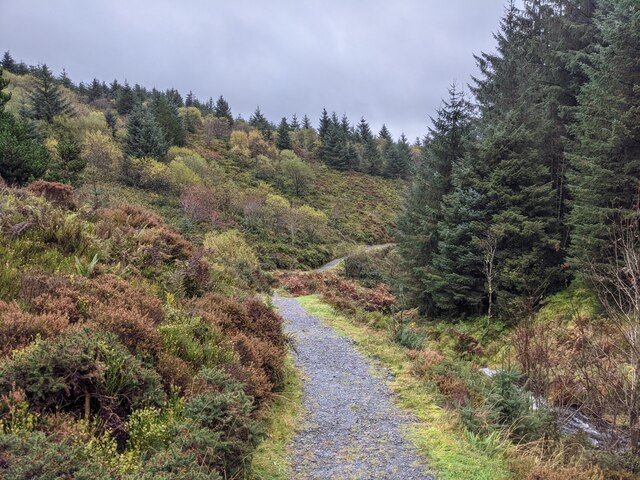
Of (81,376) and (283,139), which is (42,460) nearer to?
(81,376)

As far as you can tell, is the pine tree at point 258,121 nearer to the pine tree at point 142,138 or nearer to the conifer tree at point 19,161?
the pine tree at point 142,138

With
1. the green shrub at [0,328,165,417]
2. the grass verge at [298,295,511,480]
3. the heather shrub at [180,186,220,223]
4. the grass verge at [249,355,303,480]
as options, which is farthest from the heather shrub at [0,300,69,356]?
the heather shrub at [180,186,220,223]

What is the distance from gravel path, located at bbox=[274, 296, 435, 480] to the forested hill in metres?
12.1

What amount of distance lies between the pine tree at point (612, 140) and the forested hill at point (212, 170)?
1034cm

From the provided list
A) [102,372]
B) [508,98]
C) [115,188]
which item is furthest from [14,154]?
[115,188]

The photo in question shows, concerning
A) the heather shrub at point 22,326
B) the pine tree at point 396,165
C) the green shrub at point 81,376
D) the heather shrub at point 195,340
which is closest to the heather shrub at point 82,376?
the green shrub at point 81,376

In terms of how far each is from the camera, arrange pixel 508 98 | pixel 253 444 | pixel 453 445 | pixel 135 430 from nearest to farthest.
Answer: pixel 135 430 < pixel 253 444 < pixel 453 445 < pixel 508 98

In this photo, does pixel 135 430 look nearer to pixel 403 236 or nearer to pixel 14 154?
pixel 14 154

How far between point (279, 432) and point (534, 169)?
1412 cm

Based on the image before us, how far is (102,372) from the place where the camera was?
358cm

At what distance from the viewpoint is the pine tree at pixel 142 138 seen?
1553 inches

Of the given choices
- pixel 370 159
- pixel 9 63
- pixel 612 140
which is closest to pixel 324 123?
pixel 370 159

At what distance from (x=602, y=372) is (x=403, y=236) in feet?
45.2

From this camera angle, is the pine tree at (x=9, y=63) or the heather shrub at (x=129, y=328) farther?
the pine tree at (x=9, y=63)
